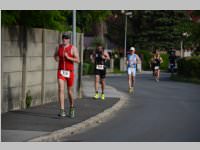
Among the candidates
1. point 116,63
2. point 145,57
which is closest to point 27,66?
point 116,63

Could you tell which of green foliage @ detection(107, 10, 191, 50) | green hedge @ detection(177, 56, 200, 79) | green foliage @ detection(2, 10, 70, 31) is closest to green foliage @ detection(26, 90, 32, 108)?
green foliage @ detection(2, 10, 70, 31)

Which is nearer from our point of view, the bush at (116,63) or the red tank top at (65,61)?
the red tank top at (65,61)

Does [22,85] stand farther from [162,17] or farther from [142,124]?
[162,17]

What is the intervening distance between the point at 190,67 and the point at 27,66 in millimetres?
18620

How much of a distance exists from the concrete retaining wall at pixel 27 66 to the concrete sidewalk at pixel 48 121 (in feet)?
1.12

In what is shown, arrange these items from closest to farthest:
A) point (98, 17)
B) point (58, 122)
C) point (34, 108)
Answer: point (58, 122) → point (34, 108) → point (98, 17)

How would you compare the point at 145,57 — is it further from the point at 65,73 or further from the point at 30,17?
the point at 65,73

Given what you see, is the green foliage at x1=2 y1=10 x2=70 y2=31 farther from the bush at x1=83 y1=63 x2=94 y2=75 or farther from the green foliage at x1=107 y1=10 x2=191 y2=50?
the green foliage at x1=107 y1=10 x2=191 y2=50

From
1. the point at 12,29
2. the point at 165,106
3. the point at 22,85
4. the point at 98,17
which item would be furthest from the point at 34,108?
the point at 165,106

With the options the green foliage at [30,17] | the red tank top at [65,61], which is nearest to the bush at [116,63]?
the green foliage at [30,17]

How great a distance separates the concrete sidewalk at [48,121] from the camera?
10.3 metres

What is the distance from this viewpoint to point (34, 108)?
14.7 meters

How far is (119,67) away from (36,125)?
144 feet

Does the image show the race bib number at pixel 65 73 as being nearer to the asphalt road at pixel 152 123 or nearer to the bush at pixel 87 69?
the asphalt road at pixel 152 123
